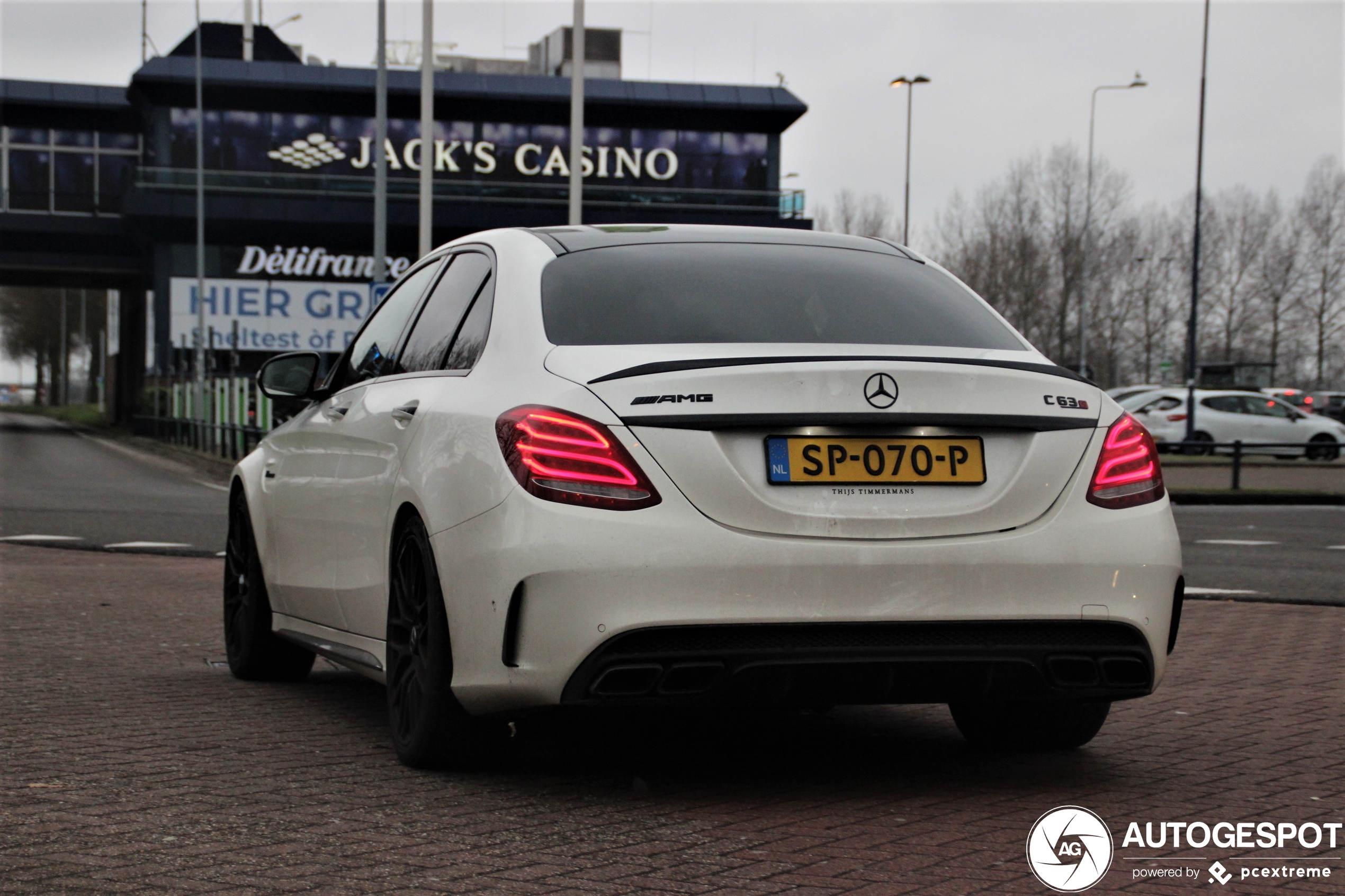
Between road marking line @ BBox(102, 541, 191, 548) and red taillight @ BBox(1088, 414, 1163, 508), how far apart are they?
35.1 feet

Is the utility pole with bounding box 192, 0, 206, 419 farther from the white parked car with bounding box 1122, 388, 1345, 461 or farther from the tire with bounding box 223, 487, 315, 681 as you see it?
the tire with bounding box 223, 487, 315, 681

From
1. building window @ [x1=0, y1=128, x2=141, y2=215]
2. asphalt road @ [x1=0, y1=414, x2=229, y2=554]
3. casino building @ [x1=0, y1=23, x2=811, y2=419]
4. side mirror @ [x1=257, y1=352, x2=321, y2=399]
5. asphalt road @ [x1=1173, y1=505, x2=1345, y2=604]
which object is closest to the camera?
side mirror @ [x1=257, y1=352, x2=321, y2=399]

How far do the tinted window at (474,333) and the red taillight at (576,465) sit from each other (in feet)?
2.11

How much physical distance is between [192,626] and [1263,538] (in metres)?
11.6

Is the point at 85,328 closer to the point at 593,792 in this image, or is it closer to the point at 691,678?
the point at 593,792

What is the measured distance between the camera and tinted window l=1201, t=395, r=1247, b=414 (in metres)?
37.9

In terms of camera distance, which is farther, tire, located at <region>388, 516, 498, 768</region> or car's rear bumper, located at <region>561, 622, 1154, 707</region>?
tire, located at <region>388, 516, 498, 768</region>

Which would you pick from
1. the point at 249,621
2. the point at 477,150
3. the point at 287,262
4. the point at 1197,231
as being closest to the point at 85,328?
the point at 287,262

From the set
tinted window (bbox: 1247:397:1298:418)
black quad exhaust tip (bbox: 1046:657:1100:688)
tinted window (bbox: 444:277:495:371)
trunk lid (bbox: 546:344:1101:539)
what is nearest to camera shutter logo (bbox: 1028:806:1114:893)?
black quad exhaust tip (bbox: 1046:657:1100:688)

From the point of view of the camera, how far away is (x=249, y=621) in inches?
272

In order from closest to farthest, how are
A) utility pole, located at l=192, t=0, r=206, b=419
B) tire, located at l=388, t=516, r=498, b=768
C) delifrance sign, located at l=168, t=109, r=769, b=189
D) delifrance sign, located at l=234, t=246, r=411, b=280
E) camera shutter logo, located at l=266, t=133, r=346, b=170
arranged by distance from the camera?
tire, located at l=388, t=516, r=498, b=768 < utility pole, located at l=192, t=0, r=206, b=419 < delifrance sign, located at l=234, t=246, r=411, b=280 < delifrance sign, located at l=168, t=109, r=769, b=189 < camera shutter logo, located at l=266, t=133, r=346, b=170

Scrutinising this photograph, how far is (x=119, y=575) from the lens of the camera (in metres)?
11.6

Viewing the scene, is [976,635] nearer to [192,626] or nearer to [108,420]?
[192,626]

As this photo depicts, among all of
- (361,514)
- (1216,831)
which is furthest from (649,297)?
(1216,831)
